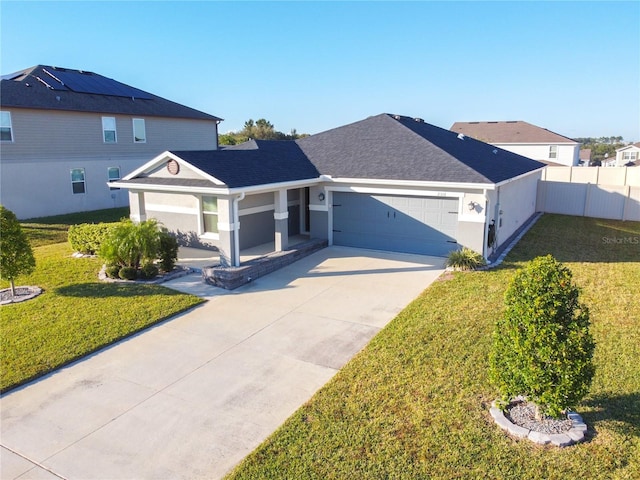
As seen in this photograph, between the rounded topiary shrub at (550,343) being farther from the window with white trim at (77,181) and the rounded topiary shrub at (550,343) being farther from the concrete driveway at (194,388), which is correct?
the window with white trim at (77,181)

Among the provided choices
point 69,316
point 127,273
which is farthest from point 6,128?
point 69,316

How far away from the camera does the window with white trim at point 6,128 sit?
19609mm

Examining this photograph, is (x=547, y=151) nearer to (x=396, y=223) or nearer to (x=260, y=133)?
(x=260, y=133)

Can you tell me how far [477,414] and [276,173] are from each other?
9.63m

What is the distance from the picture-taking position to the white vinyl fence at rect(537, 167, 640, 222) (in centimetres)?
2141

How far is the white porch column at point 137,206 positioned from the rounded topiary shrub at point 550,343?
1236 centimetres

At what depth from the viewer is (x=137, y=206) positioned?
577 inches

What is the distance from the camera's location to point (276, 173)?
1395 centimetres

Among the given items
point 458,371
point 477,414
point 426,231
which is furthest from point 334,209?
point 477,414

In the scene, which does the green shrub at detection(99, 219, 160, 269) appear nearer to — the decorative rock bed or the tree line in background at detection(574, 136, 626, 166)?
the decorative rock bed

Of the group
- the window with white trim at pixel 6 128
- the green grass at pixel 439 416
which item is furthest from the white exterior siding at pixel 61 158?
the green grass at pixel 439 416

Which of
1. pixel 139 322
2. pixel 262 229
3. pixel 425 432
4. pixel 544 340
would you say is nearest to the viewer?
pixel 544 340

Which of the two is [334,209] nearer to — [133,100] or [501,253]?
[501,253]

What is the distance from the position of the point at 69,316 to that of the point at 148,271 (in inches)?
105
